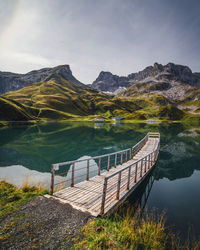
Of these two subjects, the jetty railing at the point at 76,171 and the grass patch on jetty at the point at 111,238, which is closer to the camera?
the grass patch on jetty at the point at 111,238

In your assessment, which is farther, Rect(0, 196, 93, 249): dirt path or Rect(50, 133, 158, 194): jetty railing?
Rect(50, 133, 158, 194): jetty railing

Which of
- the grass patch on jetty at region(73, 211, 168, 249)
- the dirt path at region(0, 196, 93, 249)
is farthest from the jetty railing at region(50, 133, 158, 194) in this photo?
the grass patch on jetty at region(73, 211, 168, 249)

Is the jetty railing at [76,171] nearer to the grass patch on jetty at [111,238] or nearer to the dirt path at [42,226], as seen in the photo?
the dirt path at [42,226]

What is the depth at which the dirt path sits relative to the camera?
595 cm

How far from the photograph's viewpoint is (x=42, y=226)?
22.8 feet

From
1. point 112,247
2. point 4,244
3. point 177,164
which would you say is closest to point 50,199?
point 4,244

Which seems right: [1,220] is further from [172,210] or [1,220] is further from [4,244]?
[172,210]

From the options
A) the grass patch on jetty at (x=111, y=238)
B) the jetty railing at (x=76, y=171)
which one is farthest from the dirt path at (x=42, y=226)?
the jetty railing at (x=76, y=171)

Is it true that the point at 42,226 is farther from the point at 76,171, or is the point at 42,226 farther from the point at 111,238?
the point at 76,171

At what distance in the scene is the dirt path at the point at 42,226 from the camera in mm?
5945

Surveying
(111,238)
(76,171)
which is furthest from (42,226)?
(76,171)

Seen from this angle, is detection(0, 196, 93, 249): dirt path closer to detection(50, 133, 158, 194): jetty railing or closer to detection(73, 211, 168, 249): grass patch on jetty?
detection(73, 211, 168, 249): grass patch on jetty

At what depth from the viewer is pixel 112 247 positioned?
19.4 ft

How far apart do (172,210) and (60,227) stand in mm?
10564
